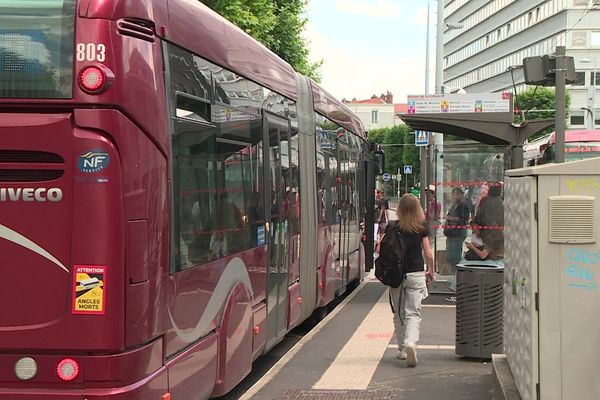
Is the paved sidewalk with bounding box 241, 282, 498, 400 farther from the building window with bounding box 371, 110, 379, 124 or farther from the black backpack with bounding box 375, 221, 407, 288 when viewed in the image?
the building window with bounding box 371, 110, 379, 124

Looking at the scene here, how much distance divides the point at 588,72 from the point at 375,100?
7274cm

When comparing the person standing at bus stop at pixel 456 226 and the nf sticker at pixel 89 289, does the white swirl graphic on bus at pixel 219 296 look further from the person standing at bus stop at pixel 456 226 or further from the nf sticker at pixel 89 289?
the person standing at bus stop at pixel 456 226

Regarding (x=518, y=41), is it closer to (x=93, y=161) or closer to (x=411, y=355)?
(x=411, y=355)

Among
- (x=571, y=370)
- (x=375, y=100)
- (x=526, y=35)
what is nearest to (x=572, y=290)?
(x=571, y=370)

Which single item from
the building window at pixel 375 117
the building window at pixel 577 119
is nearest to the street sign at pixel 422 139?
the building window at pixel 577 119

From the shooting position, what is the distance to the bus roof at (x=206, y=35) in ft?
13.2

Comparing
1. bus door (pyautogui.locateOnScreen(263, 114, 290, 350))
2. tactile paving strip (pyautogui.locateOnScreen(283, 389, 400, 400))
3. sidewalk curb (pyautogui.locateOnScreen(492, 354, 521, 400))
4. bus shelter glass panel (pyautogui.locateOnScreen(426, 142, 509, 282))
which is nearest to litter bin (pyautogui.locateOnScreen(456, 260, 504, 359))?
sidewalk curb (pyautogui.locateOnScreen(492, 354, 521, 400))

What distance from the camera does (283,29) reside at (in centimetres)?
2364

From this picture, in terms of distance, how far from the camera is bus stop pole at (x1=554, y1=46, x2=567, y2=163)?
8.31 meters

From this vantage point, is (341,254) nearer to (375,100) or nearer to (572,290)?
(572,290)

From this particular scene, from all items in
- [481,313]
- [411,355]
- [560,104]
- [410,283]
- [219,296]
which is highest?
[560,104]

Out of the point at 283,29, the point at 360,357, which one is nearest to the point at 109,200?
the point at 360,357

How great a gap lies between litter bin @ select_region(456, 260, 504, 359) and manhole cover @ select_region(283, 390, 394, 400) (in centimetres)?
152

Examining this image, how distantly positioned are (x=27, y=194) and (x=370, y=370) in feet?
14.2
